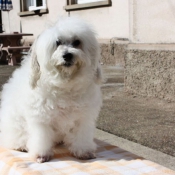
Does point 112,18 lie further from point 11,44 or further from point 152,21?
point 11,44

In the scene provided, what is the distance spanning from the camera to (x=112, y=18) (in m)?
8.69

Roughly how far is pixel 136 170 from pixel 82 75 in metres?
0.83

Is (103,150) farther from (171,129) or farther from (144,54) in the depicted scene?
(144,54)

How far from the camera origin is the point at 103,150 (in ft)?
10.8

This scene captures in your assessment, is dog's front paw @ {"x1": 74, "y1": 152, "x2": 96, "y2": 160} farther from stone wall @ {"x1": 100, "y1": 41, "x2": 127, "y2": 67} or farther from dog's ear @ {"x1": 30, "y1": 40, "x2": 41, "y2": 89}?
stone wall @ {"x1": 100, "y1": 41, "x2": 127, "y2": 67}

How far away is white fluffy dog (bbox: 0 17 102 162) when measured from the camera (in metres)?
2.65

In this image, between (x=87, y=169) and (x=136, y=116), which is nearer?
(x=87, y=169)

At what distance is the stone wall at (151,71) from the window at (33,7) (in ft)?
19.2

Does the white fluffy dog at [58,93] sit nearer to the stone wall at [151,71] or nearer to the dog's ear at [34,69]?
the dog's ear at [34,69]

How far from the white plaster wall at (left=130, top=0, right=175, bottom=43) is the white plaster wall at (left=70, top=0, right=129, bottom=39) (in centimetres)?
238

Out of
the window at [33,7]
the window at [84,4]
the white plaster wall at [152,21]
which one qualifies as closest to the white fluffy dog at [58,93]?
the white plaster wall at [152,21]

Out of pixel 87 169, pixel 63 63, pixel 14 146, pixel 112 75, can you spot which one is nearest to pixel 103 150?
pixel 87 169

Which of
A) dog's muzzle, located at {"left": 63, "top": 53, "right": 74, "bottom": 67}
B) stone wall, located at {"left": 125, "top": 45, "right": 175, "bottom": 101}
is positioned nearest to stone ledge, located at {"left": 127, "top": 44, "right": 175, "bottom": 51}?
stone wall, located at {"left": 125, "top": 45, "right": 175, "bottom": 101}

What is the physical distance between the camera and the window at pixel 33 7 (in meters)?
11.3
